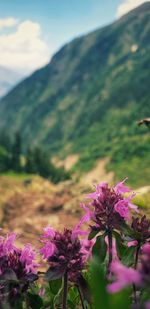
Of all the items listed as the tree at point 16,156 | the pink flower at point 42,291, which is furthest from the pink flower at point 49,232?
the tree at point 16,156

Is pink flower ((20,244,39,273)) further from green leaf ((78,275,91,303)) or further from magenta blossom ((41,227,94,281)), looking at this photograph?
green leaf ((78,275,91,303))

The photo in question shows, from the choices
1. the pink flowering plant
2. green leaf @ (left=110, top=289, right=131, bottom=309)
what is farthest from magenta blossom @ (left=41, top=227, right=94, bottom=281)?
green leaf @ (left=110, top=289, right=131, bottom=309)

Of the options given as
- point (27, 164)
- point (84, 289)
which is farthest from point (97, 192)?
point (27, 164)

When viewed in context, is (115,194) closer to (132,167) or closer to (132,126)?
(132,167)

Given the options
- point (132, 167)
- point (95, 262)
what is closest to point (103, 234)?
point (95, 262)

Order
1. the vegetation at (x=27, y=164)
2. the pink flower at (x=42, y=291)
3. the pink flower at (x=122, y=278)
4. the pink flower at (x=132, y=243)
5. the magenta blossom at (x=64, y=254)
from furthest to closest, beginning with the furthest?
the vegetation at (x=27, y=164) → the pink flower at (x=42, y=291) → the pink flower at (x=132, y=243) → the magenta blossom at (x=64, y=254) → the pink flower at (x=122, y=278)

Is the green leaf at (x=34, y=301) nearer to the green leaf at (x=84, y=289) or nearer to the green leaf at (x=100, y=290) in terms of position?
the green leaf at (x=84, y=289)

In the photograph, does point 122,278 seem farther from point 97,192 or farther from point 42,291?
point 42,291
